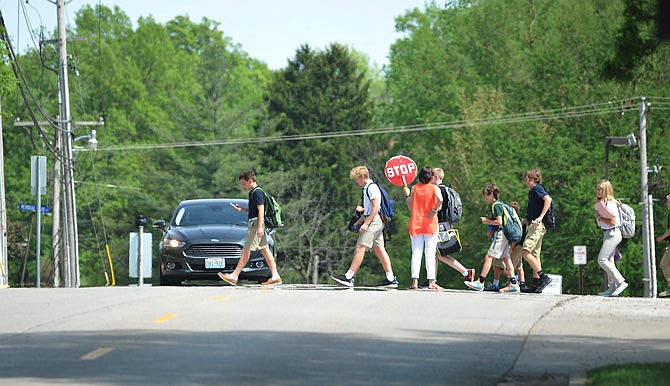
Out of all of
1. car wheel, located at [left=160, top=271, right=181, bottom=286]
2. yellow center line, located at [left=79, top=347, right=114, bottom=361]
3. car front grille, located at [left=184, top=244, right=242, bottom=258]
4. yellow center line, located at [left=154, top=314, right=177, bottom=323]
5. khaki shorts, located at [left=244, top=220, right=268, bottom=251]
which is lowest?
car wheel, located at [left=160, top=271, right=181, bottom=286]

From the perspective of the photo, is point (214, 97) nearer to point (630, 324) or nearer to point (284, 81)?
point (284, 81)

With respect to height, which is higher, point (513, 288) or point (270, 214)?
point (270, 214)

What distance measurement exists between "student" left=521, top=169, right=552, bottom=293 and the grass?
30.7 feet

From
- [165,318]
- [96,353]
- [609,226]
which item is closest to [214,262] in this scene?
[609,226]

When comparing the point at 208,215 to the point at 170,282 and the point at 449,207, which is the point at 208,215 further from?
the point at 449,207

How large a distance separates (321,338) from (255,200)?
8178 millimetres

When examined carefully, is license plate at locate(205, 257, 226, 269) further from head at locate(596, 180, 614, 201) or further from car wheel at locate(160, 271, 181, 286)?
head at locate(596, 180, 614, 201)

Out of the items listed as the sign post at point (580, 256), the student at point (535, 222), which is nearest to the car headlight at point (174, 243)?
the student at point (535, 222)

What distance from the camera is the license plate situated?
23.9 m

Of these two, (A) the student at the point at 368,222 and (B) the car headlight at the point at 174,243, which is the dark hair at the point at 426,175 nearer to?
(A) the student at the point at 368,222

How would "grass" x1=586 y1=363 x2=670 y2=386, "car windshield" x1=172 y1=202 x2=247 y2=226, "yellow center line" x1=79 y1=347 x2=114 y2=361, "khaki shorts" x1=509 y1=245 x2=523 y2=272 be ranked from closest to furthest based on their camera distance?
"grass" x1=586 y1=363 x2=670 y2=386, "yellow center line" x1=79 y1=347 x2=114 y2=361, "khaki shorts" x1=509 y1=245 x2=523 y2=272, "car windshield" x1=172 y1=202 x2=247 y2=226

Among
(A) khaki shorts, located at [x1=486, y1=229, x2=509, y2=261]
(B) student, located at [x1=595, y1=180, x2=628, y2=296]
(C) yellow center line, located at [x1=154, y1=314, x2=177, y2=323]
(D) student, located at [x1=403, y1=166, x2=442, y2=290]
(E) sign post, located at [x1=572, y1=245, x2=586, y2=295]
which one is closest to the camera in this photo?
(C) yellow center line, located at [x1=154, y1=314, x2=177, y2=323]

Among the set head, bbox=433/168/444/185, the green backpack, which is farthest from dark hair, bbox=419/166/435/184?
the green backpack

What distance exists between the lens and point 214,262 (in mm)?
23906
